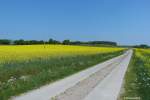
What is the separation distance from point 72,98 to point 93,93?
1774 mm

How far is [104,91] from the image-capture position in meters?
15.1

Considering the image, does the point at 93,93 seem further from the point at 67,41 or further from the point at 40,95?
the point at 67,41

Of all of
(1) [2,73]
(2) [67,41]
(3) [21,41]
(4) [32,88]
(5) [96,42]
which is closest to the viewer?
(4) [32,88]

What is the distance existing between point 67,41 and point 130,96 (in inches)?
5156

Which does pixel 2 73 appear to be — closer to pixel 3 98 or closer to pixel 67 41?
pixel 3 98

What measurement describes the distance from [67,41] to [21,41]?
28.9 m

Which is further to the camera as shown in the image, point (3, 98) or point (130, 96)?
point (130, 96)

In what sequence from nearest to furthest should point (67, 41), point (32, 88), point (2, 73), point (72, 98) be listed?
point (72, 98) → point (32, 88) → point (2, 73) → point (67, 41)

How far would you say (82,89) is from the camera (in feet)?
51.6

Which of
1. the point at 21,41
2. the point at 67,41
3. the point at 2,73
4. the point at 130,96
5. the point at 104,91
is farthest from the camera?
the point at 67,41

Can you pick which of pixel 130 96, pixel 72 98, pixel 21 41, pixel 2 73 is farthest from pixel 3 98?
pixel 21 41

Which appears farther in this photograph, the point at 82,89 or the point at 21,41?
the point at 21,41

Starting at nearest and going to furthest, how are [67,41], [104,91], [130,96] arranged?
[130,96] < [104,91] < [67,41]

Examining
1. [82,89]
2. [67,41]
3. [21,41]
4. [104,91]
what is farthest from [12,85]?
[67,41]
